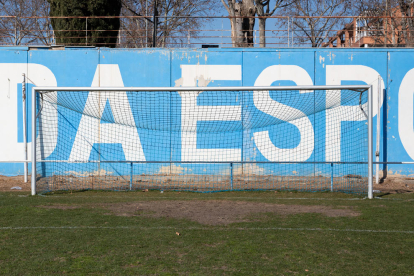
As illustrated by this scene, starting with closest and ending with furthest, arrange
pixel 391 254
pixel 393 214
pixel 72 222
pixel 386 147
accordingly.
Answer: pixel 391 254 < pixel 72 222 < pixel 393 214 < pixel 386 147

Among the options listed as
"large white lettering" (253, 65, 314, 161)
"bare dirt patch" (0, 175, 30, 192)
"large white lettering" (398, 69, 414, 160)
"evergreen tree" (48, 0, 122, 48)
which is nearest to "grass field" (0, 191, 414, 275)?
"bare dirt patch" (0, 175, 30, 192)

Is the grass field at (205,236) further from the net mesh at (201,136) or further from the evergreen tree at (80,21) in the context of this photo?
the evergreen tree at (80,21)

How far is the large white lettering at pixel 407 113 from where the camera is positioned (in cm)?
1197

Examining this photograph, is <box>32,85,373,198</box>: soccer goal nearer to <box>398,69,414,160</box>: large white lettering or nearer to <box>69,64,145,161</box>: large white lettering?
<box>69,64,145,161</box>: large white lettering

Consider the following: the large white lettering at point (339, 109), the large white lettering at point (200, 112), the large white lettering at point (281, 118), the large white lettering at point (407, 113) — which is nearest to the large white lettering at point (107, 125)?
the large white lettering at point (200, 112)

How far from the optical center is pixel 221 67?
12.2 meters

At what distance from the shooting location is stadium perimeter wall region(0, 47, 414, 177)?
11992 mm

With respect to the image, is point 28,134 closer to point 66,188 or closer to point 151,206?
point 66,188

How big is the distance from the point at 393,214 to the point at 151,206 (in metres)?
4.77

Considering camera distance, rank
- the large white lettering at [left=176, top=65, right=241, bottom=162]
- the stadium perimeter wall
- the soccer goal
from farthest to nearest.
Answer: the stadium perimeter wall → the large white lettering at [left=176, top=65, right=241, bottom=162] → the soccer goal

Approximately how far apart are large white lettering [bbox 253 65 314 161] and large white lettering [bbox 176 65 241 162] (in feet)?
2.51

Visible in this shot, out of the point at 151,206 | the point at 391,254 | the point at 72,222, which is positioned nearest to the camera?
the point at 391,254

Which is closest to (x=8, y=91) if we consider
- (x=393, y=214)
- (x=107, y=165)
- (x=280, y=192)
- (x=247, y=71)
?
(x=107, y=165)

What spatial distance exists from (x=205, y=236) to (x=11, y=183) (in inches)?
319
